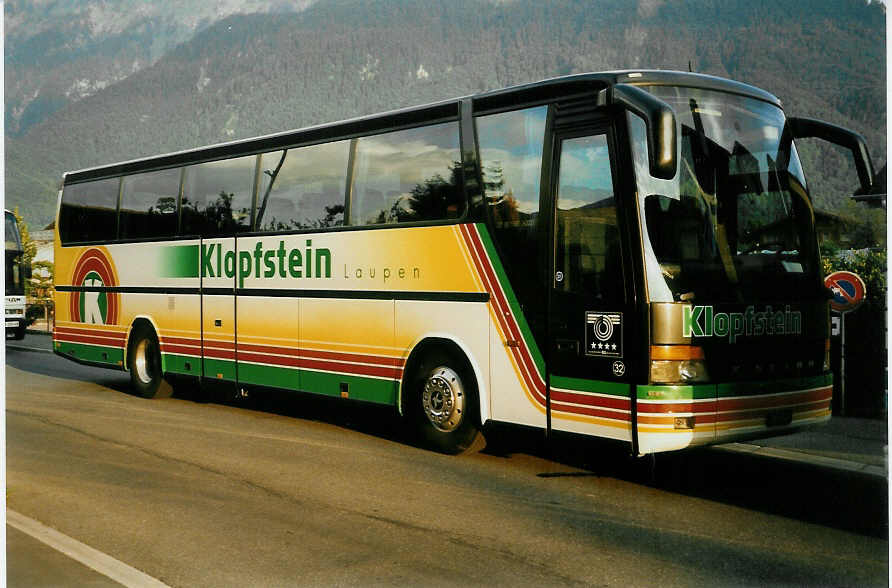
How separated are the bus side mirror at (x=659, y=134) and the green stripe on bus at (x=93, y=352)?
355 inches

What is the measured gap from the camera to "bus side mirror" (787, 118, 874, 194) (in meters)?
7.70

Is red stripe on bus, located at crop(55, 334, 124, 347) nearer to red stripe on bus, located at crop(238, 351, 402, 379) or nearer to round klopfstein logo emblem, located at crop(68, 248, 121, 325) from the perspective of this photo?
round klopfstein logo emblem, located at crop(68, 248, 121, 325)

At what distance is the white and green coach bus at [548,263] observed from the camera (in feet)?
22.6

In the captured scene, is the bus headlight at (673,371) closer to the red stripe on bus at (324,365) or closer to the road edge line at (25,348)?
Answer: the red stripe on bus at (324,365)

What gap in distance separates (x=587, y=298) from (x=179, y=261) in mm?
6527

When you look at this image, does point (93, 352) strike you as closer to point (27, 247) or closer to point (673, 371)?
point (673, 371)

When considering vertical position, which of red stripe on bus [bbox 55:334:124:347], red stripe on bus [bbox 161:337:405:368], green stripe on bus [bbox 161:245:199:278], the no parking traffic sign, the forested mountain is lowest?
red stripe on bus [bbox 55:334:124:347]

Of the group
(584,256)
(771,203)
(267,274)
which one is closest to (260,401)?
(267,274)

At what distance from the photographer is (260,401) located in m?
12.8

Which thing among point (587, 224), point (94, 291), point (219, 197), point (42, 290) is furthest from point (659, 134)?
point (42, 290)

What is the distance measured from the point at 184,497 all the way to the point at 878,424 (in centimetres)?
679

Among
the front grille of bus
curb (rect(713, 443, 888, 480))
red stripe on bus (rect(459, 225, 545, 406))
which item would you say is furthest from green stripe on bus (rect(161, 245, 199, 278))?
the front grille of bus

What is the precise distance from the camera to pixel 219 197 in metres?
11.5

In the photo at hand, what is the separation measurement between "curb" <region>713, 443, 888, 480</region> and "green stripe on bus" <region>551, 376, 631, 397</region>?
69.4 inches
